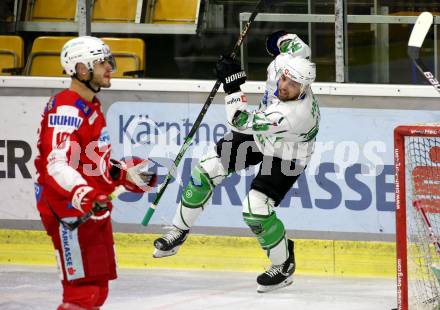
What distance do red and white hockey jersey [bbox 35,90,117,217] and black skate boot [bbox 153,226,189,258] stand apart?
4.43ft

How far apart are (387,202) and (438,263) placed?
982 millimetres

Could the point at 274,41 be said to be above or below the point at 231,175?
above

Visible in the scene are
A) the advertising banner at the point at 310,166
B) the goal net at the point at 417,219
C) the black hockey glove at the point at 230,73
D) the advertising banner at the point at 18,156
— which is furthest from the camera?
the advertising banner at the point at 18,156

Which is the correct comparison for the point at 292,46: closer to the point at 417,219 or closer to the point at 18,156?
the point at 417,219

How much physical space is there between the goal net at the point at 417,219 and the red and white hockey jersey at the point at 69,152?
1.42 m

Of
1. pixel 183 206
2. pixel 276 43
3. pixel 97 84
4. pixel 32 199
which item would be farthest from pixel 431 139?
pixel 32 199

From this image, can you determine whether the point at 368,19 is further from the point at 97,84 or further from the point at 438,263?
the point at 97,84

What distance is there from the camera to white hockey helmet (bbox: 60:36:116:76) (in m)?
5.24

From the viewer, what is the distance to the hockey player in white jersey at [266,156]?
6.11m

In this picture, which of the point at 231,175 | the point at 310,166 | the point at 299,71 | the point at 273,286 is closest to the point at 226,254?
the point at 231,175

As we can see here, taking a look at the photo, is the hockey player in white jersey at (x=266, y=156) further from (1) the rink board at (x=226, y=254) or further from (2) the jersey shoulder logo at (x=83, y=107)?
(2) the jersey shoulder logo at (x=83, y=107)

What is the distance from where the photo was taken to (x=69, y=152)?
4.99m

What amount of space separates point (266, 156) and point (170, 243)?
664mm

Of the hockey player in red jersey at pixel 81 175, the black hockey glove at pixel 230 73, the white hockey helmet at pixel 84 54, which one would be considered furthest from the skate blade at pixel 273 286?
the white hockey helmet at pixel 84 54
